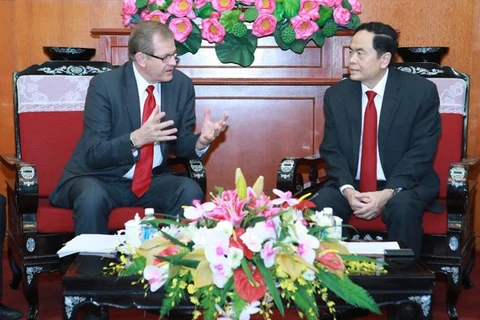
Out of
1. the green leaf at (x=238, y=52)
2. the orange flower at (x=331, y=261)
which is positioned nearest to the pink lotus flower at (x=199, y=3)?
the green leaf at (x=238, y=52)

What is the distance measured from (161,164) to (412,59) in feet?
4.68

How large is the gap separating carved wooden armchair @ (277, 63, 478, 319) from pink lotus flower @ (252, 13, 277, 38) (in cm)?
68

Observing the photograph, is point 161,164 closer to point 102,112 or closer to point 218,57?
point 102,112

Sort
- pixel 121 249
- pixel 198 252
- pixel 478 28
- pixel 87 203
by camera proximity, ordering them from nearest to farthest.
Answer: pixel 198 252, pixel 121 249, pixel 87 203, pixel 478 28

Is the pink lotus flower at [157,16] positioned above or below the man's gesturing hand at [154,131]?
above

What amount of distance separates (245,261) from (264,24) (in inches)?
87.7

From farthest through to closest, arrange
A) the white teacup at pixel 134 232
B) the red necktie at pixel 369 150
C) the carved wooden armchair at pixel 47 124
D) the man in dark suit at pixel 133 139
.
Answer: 1. the carved wooden armchair at pixel 47 124
2. the red necktie at pixel 369 150
3. the man in dark suit at pixel 133 139
4. the white teacup at pixel 134 232

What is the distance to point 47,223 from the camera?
3740mm

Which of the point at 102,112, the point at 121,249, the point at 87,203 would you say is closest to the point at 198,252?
the point at 121,249

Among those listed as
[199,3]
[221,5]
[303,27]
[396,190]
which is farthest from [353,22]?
[396,190]

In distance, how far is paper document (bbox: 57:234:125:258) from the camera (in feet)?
9.29

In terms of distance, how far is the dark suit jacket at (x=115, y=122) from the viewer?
3789 millimetres

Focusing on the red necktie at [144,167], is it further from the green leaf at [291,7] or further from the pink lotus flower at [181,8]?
the green leaf at [291,7]

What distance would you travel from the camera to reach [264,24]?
434 centimetres
